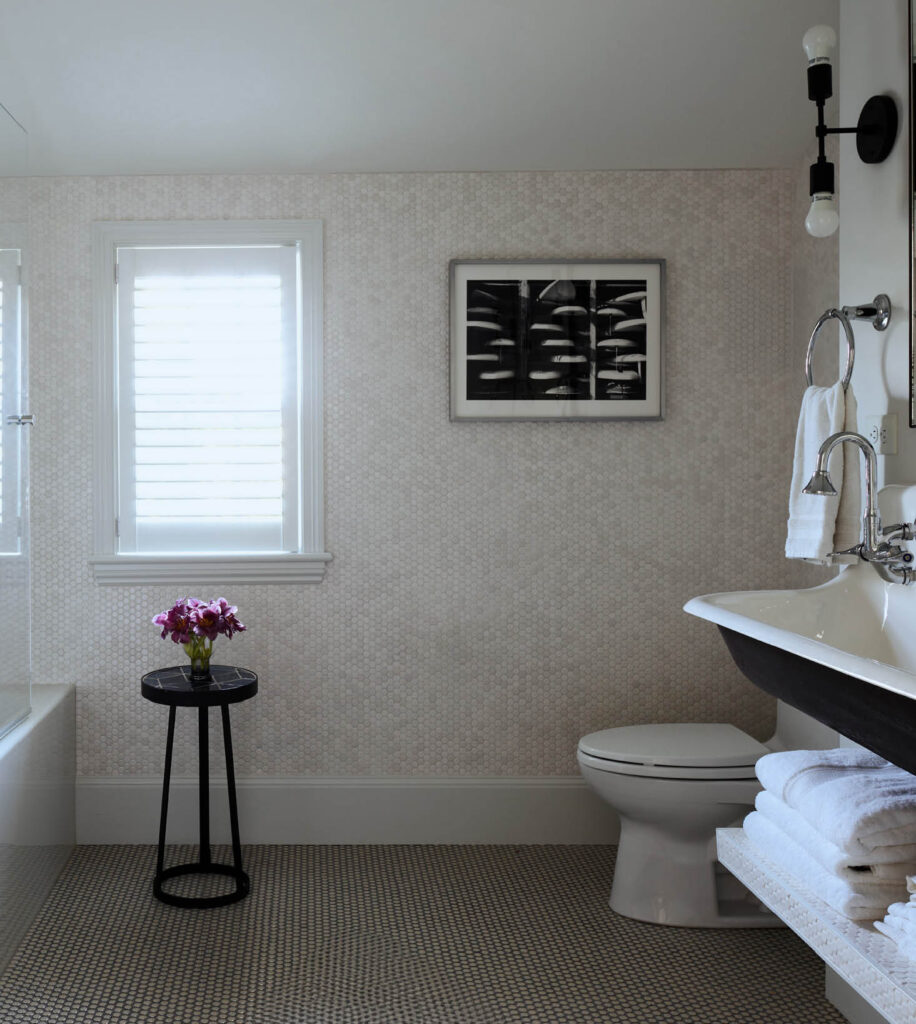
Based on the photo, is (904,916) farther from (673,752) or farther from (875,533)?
(673,752)

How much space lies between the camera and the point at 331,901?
9.09 ft

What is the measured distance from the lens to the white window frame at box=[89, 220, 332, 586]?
315 centimetres

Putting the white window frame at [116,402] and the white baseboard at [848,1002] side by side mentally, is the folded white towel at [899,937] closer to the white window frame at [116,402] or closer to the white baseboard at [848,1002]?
the white baseboard at [848,1002]

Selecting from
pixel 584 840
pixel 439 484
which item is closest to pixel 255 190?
pixel 439 484

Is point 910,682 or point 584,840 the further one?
point 584,840

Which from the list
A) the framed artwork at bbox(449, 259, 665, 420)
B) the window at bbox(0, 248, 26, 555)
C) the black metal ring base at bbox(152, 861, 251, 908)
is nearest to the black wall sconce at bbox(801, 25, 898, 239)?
the framed artwork at bbox(449, 259, 665, 420)

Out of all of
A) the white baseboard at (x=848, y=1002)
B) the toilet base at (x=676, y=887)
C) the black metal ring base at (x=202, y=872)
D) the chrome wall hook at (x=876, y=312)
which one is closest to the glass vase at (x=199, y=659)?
→ the black metal ring base at (x=202, y=872)

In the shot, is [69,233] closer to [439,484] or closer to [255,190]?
[255,190]

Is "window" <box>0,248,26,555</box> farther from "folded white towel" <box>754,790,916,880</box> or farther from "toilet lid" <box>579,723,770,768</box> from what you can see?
"folded white towel" <box>754,790,916,880</box>

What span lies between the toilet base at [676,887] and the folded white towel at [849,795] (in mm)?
1016

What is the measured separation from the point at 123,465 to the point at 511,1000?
1.98m

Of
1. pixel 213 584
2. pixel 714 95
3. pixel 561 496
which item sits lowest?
pixel 213 584

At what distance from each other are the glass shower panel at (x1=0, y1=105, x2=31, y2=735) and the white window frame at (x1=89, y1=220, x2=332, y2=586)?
1.37 feet

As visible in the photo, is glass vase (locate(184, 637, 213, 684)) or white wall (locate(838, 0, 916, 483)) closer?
white wall (locate(838, 0, 916, 483))
